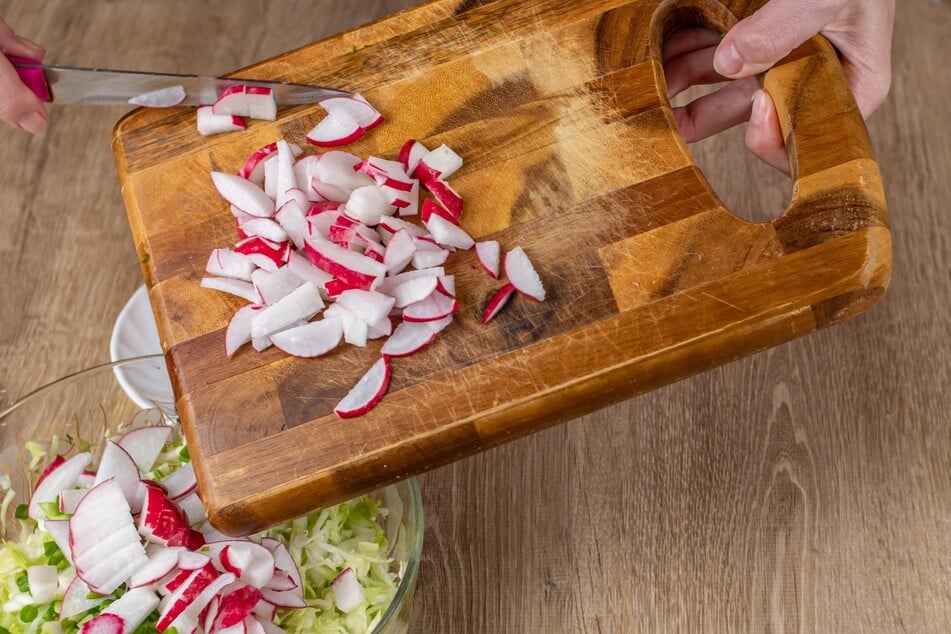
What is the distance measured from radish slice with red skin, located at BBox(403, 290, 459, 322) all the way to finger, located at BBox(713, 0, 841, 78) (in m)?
0.60

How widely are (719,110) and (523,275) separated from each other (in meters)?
0.66

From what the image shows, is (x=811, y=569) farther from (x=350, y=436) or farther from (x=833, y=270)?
(x=350, y=436)

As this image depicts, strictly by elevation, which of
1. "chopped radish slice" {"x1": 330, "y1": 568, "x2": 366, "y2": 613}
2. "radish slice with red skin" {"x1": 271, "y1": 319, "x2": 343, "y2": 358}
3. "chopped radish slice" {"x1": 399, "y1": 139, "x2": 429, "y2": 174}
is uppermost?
"chopped radish slice" {"x1": 399, "y1": 139, "x2": 429, "y2": 174}

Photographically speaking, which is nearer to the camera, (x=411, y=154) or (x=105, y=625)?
(x=105, y=625)

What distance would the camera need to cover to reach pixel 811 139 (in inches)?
58.1

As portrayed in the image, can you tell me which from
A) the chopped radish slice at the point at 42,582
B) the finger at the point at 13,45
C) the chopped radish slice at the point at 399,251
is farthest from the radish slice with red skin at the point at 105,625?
the finger at the point at 13,45

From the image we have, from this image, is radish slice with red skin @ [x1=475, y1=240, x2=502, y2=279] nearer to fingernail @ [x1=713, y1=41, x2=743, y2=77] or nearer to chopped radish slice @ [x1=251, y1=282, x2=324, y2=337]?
chopped radish slice @ [x1=251, y1=282, x2=324, y2=337]

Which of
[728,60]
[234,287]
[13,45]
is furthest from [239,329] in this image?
[728,60]

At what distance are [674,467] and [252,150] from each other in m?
0.91

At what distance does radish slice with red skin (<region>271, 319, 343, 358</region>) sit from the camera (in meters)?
1.39

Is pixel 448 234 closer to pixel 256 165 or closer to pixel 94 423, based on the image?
pixel 256 165

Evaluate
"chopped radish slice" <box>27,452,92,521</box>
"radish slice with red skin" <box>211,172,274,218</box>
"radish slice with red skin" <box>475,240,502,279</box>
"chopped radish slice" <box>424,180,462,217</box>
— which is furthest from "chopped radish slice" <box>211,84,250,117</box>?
"chopped radish slice" <box>27,452,92,521</box>

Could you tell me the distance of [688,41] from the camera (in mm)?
1820

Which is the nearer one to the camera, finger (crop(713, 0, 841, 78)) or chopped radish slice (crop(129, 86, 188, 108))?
finger (crop(713, 0, 841, 78))
